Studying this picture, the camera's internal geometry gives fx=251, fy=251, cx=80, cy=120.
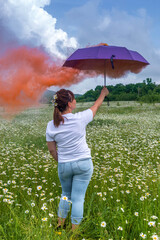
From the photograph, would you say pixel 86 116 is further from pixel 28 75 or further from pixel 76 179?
pixel 28 75

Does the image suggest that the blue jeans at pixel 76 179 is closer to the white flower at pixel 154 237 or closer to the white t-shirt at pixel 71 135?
the white t-shirt at pixel 71 135

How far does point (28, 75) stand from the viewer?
529cm

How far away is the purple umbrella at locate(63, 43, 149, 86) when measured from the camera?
3.71 meters

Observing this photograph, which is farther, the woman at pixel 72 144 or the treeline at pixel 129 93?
the treeline at pixel 129 93

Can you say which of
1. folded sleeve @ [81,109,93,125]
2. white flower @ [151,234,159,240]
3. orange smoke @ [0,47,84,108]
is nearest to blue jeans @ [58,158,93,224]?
folded sleeve @ [81,109,93,125]

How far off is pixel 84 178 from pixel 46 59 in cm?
282

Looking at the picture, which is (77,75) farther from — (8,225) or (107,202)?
(8,225)

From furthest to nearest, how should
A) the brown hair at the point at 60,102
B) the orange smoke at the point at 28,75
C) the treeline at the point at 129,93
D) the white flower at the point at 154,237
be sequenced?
1. the treeline at the point at 129,93
2. the orange smoke at the point at 28,75
3. the brown hair at the point at 60,102
4. the white flower at the point at 154,237

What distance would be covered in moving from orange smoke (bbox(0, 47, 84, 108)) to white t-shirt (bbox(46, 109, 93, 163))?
1937 millimetres

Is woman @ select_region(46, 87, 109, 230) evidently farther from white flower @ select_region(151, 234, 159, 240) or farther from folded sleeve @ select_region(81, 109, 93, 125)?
white flower @ select_region(151, 234, 159, 240)

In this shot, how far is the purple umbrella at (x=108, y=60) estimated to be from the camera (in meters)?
3.71

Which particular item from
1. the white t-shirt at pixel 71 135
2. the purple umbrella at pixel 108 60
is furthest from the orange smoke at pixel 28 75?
the white t-shirt at pixel 71 135

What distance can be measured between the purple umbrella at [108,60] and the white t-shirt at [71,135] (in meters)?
1.04

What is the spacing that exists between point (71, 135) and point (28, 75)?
2664 millimetres
